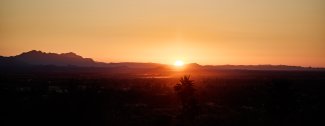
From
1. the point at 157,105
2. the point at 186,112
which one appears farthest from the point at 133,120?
the point at 157,105

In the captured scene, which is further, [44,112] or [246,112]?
[246,112]

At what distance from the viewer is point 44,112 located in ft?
85.5

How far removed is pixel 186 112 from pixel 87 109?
1024cm

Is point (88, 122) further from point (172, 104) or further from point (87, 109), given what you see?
point (172, 104)

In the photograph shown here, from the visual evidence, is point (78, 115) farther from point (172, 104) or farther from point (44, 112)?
point (172, 104)

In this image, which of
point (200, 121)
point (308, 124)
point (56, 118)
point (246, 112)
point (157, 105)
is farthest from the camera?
point (157, 105)

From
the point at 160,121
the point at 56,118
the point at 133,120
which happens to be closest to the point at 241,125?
the point at 160,121

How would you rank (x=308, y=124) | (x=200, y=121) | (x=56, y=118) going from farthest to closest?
(x=200, y=121) → (x=308, y=124) → (x=56, y=118)

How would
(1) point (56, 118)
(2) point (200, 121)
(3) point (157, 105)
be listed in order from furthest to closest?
(3) point (157, 105), (2) point (200, 121), (1) point (56, 118)

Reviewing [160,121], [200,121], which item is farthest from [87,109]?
[200,121]

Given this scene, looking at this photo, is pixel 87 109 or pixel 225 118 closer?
pixel 87 109

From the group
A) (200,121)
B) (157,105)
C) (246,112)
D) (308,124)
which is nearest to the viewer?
(308,124)

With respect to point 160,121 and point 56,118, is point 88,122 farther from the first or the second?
point 160,121

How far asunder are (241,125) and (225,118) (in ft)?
15.7
